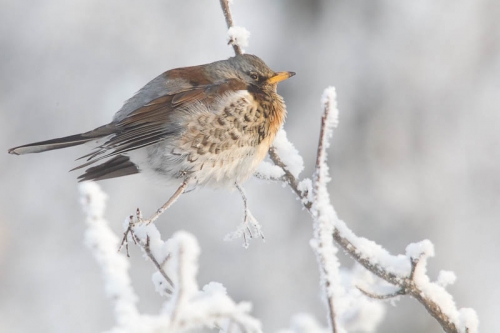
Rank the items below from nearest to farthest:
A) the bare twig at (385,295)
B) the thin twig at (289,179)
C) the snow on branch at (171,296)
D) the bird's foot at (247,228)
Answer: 1. the snow on branch at (171,296)
2. the bare twig at (385,295)
3. the thin twig at (289,179)
4. the bird's foot at (247,228)

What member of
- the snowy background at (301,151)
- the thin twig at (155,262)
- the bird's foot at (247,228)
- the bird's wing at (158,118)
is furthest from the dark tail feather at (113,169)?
the snowy background at (301,151)

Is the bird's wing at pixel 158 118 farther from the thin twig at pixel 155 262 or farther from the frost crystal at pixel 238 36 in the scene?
the thin twig at pixel 155 262

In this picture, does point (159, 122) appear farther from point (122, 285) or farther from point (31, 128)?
point (31, 128)

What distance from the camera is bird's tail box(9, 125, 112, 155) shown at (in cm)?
368

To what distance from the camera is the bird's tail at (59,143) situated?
12.1 ft

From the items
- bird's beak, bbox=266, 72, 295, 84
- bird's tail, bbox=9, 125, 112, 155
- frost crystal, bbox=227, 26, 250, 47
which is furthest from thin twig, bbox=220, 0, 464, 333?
bird's beak, bbox=266, 72, 295, 84

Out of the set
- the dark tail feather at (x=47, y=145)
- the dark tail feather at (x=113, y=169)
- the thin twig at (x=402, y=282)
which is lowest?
the thin twig at (x=402, y=282)

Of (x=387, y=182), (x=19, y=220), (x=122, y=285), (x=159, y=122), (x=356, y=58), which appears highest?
(x=356, y=58)

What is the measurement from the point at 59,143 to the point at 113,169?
41 centimetres

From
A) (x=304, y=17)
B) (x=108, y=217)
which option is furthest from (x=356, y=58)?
(x=108, y=217)

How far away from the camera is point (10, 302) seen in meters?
8.29

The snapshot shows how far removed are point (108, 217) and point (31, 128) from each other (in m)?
1.71

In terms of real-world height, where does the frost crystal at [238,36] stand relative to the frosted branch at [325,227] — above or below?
above

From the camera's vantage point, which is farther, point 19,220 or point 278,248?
point 19,220
